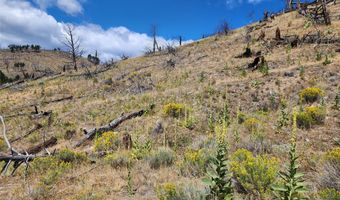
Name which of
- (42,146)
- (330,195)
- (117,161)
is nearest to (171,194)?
(330,195)

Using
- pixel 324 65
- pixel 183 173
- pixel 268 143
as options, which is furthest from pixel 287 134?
pixel 324 65

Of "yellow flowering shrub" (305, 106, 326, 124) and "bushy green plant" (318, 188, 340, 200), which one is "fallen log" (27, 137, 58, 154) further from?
"bushy green plant" (318, 188, 340, 200)

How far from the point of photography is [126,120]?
518 inches

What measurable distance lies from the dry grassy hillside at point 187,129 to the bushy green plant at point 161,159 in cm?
2

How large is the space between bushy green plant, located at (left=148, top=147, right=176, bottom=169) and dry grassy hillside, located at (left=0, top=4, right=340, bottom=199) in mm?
24

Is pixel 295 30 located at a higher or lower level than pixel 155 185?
higher

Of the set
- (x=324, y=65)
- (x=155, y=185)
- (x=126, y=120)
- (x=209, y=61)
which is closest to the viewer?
(x=155, y=185)

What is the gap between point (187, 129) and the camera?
10.6 metres

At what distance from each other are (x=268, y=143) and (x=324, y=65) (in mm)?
8961

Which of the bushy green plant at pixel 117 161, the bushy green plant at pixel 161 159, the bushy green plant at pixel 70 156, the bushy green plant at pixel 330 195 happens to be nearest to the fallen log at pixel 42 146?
the bushy green plant at pixel 70 156

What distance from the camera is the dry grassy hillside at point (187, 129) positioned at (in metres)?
6.26

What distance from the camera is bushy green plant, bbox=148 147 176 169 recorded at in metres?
7.32

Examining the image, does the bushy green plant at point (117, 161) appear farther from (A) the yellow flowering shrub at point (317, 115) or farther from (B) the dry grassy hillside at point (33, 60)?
(B) the dry grassy hillside at point (33, 60)

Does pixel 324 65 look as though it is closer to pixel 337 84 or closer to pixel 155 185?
pixel 337 84
